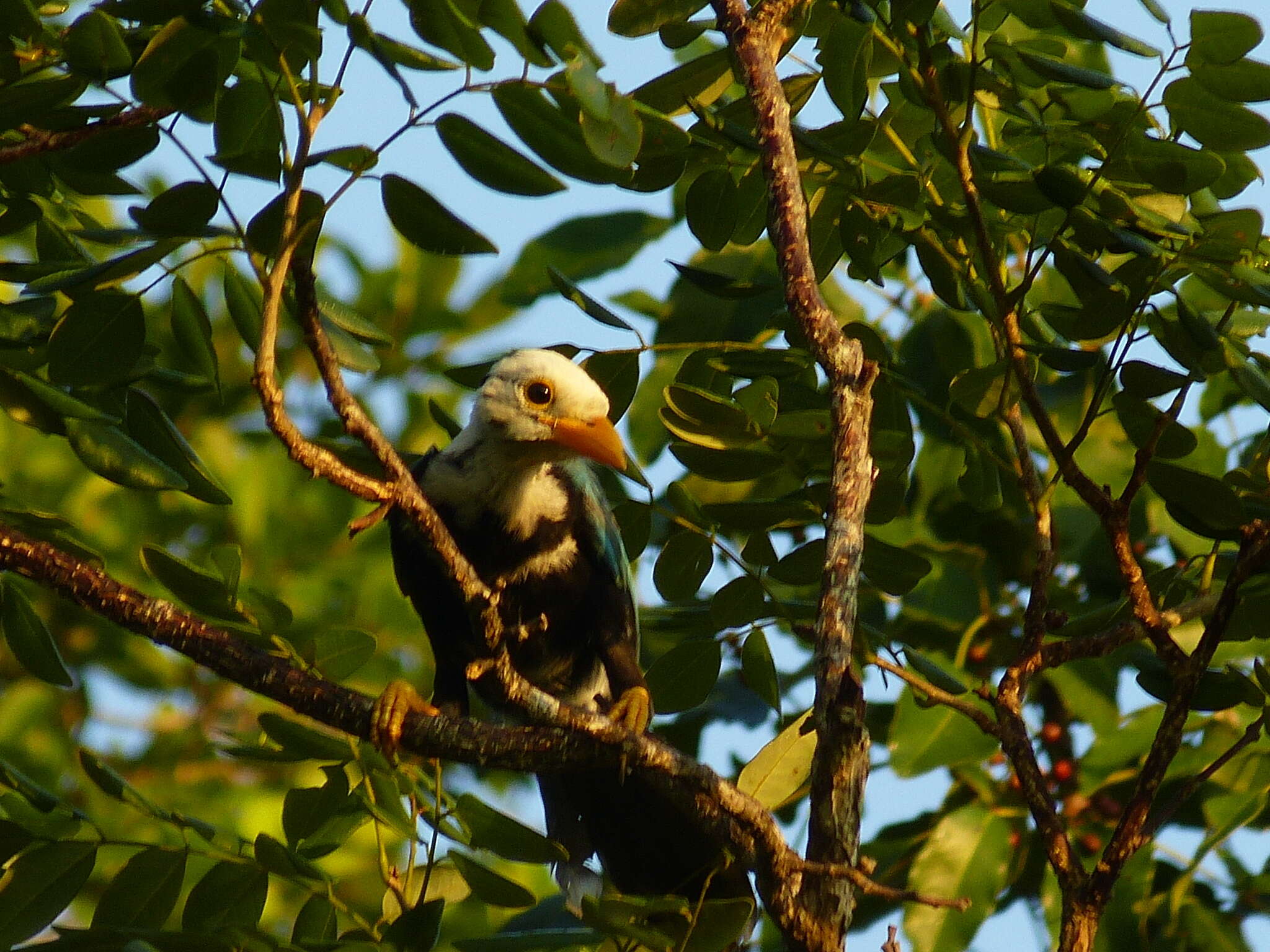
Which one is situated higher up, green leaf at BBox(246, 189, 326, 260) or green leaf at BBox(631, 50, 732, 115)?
green leaf at BBox(631, 50, 732, 115)

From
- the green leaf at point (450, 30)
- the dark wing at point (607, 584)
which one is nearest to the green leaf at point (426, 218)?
the green leaf at point (450, 30)

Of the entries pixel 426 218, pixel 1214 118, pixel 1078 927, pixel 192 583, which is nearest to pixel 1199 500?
pixel 1214 118

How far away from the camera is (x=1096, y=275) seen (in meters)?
3.07

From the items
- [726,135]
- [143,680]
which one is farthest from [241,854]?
[143,680]

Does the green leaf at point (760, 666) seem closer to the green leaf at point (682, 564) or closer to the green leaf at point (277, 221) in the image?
the green leaf at point (682, 564)

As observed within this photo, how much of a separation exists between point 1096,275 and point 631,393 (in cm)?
123

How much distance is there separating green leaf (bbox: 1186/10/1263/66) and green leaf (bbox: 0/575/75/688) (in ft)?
9.54

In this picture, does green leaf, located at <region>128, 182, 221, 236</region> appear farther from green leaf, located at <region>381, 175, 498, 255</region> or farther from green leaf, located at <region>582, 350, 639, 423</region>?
green leaf, located at <region>582, 350, 639, 423</region>

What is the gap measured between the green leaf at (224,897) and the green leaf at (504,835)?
1.51 ft

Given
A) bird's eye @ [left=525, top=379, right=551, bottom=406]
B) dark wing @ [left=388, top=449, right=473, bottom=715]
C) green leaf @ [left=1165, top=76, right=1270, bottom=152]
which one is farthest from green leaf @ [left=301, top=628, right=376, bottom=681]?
green leaf @ [left=1165, top=76, right=1270, bottom=152]

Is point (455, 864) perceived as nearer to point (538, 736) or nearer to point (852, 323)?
point (538, 736)

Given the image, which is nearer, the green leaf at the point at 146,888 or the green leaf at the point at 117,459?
the green leaf at the point at 146,888

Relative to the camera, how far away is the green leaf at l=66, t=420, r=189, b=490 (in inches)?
127

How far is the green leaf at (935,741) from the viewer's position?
4.05 m
